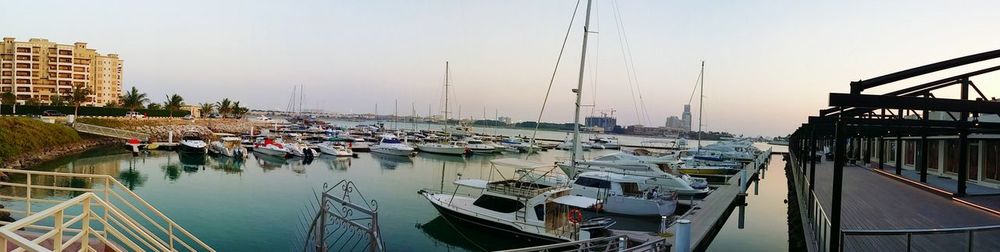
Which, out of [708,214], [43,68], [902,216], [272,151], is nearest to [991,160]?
[902,216]

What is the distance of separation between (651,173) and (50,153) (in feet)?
151

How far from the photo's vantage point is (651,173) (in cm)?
2911

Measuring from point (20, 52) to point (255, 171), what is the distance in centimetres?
10702

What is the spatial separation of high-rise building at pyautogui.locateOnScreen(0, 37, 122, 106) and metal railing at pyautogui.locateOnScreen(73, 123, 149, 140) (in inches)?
2354

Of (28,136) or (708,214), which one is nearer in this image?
(708,214)

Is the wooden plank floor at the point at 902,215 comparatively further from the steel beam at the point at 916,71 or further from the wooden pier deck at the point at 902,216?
the steel beam at the point at 916,71

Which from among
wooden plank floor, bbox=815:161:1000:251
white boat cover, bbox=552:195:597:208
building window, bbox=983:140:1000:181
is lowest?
white boat cover, bbox=552:195:597:208

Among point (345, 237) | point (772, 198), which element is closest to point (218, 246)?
point (345, 237)

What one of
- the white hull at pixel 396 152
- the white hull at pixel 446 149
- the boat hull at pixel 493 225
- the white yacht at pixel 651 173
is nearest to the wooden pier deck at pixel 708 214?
the white yacht at pixel 651 173

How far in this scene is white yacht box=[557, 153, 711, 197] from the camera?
1067 inches

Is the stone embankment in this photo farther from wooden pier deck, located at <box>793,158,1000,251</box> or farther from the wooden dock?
wooden pier deck, located at <box>793,158,1000,251</box>

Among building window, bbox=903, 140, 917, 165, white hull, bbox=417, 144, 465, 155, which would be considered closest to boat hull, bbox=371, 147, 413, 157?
white hull, bbox=417, 144, 465, 155

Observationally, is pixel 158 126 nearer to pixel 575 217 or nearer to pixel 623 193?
pixel 623 193

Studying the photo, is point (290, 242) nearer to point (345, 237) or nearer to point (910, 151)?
point (345, 237)
